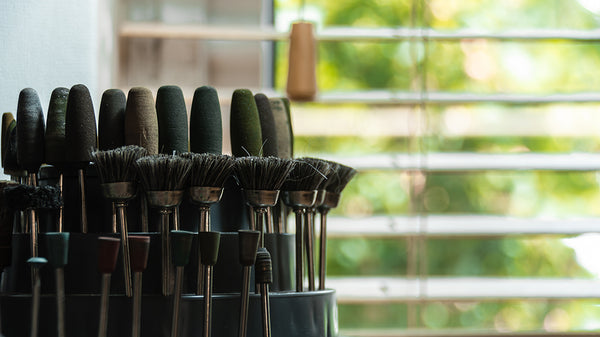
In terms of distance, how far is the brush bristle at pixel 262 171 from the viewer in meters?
0.60

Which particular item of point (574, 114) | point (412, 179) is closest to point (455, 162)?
point (412, 179)

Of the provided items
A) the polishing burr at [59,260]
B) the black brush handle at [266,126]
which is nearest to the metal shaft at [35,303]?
the polishing burr at [59,260]

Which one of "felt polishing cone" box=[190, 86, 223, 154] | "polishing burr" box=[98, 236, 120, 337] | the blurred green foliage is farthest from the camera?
the blurred green foliage

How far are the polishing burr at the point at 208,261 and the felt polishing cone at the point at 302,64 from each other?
0.69 m

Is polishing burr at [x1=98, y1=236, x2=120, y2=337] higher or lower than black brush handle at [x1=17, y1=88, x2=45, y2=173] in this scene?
lower

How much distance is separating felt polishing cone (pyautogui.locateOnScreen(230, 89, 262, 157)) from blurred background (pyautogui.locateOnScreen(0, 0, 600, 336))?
0.86 feet

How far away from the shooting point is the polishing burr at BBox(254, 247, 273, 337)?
0.59m

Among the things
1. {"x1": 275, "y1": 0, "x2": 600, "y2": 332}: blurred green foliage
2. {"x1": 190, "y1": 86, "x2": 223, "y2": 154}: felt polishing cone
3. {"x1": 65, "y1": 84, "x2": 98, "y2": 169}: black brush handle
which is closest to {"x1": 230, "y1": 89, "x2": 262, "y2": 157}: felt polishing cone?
{"x1": 190, "y1": 86, "x2": 223, "y2": 154}: felt polishing cone

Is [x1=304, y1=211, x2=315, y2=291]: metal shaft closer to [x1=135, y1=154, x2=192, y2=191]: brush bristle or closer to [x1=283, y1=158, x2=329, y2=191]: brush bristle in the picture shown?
[x1=283, y1=158, x2=329, y2=191]: brush bristle

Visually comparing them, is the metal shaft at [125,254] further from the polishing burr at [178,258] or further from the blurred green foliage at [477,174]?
the blurred green foliage at [477,174]

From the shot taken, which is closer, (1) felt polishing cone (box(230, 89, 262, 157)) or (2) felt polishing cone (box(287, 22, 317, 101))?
(1) felt polishing cone (box(230, 89, 262, 157))

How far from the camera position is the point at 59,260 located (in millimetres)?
551

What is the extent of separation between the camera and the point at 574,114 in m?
1.75

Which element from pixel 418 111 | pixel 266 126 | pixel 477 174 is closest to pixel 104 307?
pixel 266 126
